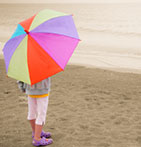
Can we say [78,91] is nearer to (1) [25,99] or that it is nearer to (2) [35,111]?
(1) [25,99]

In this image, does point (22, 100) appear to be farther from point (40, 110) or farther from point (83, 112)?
point (40, 110)

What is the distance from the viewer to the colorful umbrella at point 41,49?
3.45m

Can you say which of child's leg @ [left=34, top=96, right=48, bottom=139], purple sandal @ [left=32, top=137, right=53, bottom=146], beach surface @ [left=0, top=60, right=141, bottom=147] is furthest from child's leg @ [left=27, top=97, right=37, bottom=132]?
beach surface @ [left=0, top=60, right=141, bottom=147]

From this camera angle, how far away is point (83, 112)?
17.7 feet

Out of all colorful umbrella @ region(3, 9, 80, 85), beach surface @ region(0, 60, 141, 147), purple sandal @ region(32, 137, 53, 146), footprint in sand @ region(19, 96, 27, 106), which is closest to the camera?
colorful umbrella @ region(3, 9, 80, 85)

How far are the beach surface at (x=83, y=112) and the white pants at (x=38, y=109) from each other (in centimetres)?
49

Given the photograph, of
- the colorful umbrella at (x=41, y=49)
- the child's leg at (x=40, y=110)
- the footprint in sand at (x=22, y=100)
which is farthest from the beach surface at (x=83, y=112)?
the colorful umbrella at (x=41, y=49)

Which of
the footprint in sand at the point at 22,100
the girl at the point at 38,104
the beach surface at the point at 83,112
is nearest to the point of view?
the girl at the point at 38,104

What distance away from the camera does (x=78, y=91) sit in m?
6.71

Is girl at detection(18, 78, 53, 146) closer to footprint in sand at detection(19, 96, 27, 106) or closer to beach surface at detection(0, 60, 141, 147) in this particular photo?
beach surface at detection(0, 60, 141, 147)

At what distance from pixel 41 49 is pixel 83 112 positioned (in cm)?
→ 227

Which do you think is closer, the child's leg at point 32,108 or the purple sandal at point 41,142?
the child's leg at point 32,108

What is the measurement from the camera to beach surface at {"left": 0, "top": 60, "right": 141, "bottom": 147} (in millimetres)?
4336

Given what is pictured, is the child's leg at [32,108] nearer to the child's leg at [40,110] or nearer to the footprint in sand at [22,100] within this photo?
the child's leg at [40,110]
